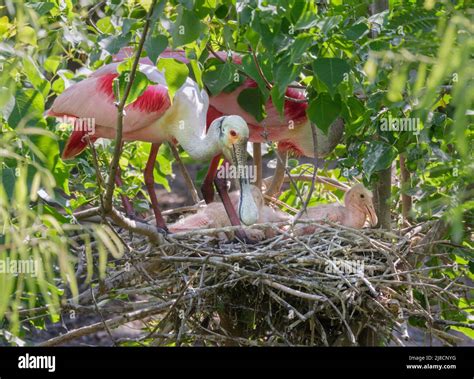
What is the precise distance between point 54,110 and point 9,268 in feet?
10.5

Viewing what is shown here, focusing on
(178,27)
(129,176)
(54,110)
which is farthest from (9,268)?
(129,176)

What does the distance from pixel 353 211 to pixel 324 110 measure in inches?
52.9

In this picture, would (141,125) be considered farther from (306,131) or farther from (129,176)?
(306,131)

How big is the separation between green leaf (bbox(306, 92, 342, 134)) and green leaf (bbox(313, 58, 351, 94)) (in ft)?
1.87

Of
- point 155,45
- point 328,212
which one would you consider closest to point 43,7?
point 155,45

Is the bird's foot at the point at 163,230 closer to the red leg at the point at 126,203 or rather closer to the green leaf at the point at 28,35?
the red leg at the point at 126,203

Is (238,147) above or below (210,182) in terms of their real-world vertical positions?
above

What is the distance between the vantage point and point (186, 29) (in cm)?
376

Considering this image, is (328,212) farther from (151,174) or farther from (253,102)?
(151,174)

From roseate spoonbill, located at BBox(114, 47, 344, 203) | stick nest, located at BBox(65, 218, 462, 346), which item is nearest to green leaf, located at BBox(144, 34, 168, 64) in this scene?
stick nest, located at BBox(65, 218, 462, 346)

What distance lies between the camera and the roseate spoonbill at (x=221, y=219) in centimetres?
555

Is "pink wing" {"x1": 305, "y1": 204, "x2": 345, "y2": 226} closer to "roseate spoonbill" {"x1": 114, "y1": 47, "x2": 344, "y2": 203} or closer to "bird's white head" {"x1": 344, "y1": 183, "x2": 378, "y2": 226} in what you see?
"bird's white head" {"x1": 344, "y1": 183, "x2": 378, "y2": 226}

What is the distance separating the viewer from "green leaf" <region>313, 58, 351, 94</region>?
3871mm

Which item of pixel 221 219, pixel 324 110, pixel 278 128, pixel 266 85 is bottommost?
pixel 221 219
